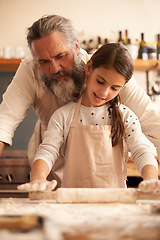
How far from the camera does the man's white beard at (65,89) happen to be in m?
1.38

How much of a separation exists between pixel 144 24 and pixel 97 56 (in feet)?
7.55

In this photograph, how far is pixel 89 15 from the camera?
335 cm

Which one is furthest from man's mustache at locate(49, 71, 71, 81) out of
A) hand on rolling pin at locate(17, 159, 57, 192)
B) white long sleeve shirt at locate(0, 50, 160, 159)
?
hand on rolling pin at locate(17, 159, 57, 192)

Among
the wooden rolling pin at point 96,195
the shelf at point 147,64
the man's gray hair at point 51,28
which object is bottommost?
the wooden rolling pin at point 96,195

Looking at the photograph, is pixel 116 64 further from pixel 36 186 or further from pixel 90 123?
pixel 36 186

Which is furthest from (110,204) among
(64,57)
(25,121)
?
(25,121)

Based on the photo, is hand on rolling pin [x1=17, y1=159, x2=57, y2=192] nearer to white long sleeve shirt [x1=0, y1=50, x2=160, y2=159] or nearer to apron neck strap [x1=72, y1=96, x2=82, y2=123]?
apron neck strap [x1=72, y1=96, x2=82, y2=123]

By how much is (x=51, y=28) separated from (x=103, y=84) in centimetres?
40

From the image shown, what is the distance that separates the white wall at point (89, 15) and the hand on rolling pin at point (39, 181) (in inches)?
96.2

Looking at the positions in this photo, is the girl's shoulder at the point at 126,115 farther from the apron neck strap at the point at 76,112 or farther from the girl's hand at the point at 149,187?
the girl's hand at the point at 149,187

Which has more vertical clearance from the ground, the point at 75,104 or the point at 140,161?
the point at 75,104

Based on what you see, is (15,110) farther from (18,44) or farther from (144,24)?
(144,24)

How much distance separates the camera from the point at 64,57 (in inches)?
54.7

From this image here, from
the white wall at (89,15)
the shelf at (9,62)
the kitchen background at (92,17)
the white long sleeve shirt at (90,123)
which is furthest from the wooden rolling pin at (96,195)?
the white wall at (89,15)
